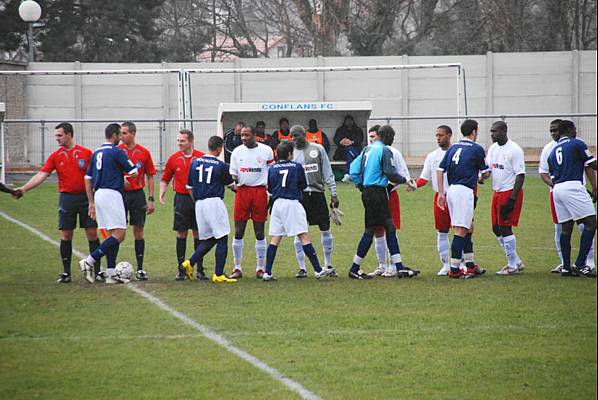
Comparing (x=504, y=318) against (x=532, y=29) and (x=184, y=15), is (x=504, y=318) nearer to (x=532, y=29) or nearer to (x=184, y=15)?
(x=532, y=29)

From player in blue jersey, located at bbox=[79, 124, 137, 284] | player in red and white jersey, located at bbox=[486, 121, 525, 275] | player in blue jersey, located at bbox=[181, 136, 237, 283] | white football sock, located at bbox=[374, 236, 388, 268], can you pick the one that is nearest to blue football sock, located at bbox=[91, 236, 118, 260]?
player in blue jersey, located at bbox=[79, 124, 137, 284]

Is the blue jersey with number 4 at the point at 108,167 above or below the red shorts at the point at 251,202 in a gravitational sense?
above

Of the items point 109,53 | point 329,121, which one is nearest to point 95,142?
point 329,121

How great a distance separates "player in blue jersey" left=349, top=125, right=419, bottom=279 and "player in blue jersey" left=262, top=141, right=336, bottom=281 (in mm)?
684

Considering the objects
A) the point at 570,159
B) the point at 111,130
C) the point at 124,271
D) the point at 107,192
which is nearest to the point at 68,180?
the point at 107,192

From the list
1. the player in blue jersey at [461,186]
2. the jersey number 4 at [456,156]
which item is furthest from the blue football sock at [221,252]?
the jersey number 4 at [456,156]

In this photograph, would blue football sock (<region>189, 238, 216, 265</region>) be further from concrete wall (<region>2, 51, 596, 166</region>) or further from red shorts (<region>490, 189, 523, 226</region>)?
concrete wall (<region>2, 51, 596, 166</region>)

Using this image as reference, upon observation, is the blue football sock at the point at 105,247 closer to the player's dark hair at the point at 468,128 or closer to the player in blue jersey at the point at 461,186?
the player in blue jersey at the point at 461,186

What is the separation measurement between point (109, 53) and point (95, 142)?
11566mm

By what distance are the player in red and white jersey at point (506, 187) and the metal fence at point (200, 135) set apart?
1681 cm

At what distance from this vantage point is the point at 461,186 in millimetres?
12766

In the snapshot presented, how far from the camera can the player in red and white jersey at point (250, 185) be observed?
42.8 feet

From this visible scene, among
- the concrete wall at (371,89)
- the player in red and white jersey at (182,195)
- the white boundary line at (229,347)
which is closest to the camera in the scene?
the white boundary line at (229,347)

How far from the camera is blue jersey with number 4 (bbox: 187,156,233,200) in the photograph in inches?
498
